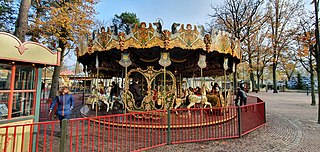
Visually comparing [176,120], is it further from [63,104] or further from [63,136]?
[63,136]

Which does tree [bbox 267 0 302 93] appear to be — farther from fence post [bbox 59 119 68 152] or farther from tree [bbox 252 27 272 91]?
fence post [bbox 59 119 68 152]

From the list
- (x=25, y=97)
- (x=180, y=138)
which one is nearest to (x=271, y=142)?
(x=180, y=138)

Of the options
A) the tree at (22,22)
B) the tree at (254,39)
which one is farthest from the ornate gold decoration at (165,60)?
the tree at (254,39)

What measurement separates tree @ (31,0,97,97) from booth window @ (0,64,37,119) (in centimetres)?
1006

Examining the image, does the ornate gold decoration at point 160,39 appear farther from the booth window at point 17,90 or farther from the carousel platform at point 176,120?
the booth window at point 17,90

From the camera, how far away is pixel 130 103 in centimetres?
847

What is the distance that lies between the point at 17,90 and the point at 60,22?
1070cm

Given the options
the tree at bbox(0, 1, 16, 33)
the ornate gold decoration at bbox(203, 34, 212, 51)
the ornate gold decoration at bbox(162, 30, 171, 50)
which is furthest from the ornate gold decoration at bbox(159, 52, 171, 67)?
the tree at bbox(0, 1, 16, 33)

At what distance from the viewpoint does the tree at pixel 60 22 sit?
13.1 metres

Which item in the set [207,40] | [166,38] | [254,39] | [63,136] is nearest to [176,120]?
[166,38]

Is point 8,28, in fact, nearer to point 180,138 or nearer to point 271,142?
point 180,138

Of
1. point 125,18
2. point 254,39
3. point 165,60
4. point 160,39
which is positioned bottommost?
point 165,60

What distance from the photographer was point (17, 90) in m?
3.89

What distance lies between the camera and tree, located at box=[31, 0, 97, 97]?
13.1 m
